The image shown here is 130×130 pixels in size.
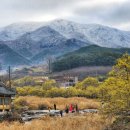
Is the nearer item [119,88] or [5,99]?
[119,88]

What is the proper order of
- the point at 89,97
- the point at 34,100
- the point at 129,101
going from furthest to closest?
the point at 89,97 → the point at 34,100 → the point at 129,101

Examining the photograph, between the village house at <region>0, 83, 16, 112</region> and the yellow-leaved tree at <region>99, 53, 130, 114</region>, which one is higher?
the yellow-leaved tree at <region>99, 53, 130, 114</region>

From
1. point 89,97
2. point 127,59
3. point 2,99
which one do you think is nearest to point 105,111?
point 127,59

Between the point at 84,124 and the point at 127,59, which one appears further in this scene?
the point at 84,124

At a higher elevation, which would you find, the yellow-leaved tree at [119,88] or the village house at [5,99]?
the yellow-leaved tree at [119,88]

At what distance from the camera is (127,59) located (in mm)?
25766

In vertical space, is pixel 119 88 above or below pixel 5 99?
above

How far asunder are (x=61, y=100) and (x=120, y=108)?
47536mm

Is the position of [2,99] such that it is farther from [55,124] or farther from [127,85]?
[127,85]

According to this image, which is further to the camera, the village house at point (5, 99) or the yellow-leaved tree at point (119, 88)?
the village house at point (5, 99)

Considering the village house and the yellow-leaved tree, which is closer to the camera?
the yellow-leaved tree

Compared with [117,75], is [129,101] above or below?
below

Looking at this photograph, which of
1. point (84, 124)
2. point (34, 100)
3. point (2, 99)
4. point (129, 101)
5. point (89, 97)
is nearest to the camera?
point (129, 101)

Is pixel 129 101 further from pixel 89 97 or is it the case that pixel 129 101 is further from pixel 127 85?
pixel 89 97
